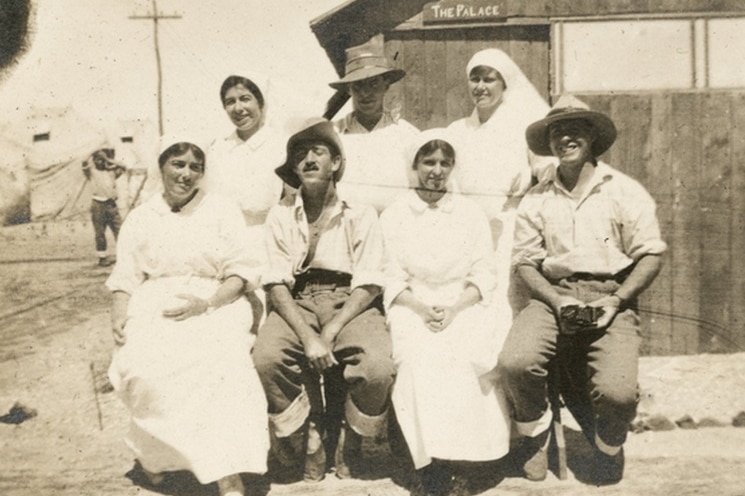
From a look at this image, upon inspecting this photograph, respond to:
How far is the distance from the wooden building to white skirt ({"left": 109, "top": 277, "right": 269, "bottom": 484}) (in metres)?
2.53

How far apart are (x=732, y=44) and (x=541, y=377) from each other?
320cm

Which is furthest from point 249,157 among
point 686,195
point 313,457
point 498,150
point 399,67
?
point 686,195

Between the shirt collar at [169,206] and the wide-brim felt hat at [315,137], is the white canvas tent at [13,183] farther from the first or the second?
the wide-brim felt hat at [315,137]

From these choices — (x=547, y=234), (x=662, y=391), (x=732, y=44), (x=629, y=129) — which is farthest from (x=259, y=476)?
(x=732, y=44)

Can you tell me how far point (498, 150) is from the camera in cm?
417

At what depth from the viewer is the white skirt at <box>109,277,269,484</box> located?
325cm

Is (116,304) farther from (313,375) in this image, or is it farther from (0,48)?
(0,48)

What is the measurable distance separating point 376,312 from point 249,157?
1.17 metres

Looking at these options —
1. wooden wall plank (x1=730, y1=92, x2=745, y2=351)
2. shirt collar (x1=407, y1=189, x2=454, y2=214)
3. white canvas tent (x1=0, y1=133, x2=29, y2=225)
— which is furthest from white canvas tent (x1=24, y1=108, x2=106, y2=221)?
wooden wall plank (x1=730, y1=92, x2=745, y2=351)

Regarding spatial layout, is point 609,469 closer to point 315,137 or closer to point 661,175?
point 315,137

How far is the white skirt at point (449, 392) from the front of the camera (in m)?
3.28

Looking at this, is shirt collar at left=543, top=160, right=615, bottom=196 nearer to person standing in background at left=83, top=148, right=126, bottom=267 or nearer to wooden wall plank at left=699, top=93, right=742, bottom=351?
wooden wall plank at left=699, top=93, right=742, bottom=351

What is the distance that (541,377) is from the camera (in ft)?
11.3

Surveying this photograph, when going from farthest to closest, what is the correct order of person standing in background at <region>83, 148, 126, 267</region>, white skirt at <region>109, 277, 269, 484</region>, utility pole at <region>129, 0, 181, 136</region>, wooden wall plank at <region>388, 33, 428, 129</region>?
1. person standing in background at <region>83, 148, 126, 267</region>
2. wooden wall plank at <region>388, 33, 428, 129</region>
3. utility pole at <region>129, 0, 181, 136</region>
4. white skirt at <region>109, 277, 269, 484</region>
